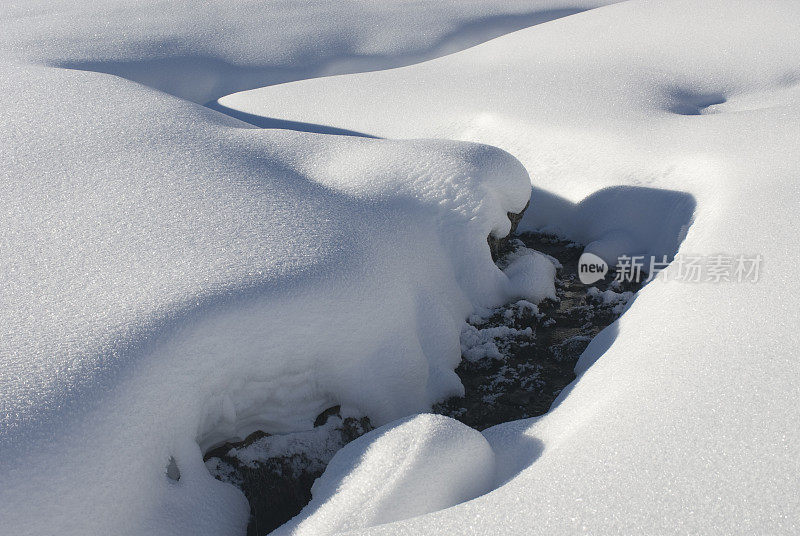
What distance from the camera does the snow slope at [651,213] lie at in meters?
1.35

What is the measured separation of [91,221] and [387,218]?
0.97 m

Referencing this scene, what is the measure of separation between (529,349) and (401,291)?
0.61 m

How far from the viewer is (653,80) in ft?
12.6

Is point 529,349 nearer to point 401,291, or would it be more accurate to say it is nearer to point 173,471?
point 401,291

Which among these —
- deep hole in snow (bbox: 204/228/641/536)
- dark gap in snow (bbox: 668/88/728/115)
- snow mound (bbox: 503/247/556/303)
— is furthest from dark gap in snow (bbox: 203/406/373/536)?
dark gap in snow (bbox: 668/88/728/115)

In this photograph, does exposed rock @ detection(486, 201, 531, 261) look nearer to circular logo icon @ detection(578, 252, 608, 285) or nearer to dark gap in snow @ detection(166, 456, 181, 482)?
circular logo icon @ detection(578, 252, 608, 285)

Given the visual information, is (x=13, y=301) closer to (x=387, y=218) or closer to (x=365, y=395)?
(x=365, y=395)

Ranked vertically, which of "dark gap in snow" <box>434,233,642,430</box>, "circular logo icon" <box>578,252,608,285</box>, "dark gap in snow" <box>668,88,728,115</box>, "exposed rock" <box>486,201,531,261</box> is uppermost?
"dark gap in snow" <box>668,88,728,115</box>

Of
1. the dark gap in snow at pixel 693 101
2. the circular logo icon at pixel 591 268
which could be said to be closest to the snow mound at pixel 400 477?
the circular logo icon at pixel 591 268

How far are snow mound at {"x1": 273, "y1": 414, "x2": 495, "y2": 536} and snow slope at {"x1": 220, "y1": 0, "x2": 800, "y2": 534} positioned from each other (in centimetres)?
10

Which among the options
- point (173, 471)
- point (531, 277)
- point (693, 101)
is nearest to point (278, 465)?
point (173, 471)

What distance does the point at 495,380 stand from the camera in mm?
2463

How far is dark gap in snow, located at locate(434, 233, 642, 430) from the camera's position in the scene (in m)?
2.35

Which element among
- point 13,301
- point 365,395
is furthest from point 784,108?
point 13,301
